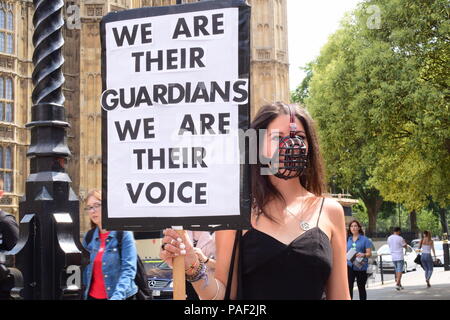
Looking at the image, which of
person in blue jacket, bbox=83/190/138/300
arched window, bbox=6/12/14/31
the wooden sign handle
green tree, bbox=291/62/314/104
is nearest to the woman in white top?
person in blue jacket, bbox=83/190/138/300

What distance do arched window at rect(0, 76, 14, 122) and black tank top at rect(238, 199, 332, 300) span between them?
24551mm

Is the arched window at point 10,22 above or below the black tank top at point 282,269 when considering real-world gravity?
above

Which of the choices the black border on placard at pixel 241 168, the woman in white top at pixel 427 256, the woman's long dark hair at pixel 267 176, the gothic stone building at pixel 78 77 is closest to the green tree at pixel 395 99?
the woman in white top at pixel 427 256

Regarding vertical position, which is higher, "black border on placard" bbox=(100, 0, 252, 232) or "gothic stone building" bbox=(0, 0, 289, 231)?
"gothic stone building" bbox=(0, 0, 289, 231)

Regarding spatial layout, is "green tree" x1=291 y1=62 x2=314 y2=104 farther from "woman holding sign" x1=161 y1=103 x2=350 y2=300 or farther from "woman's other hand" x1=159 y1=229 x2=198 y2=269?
"woman's other hand" x1=159 y1=229 x2=198 y2=269

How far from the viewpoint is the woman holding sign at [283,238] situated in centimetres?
279

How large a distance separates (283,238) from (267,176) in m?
0.31

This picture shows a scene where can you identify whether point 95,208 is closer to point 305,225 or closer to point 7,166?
point 305,225

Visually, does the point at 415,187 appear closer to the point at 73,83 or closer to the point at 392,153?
the point at 392,153

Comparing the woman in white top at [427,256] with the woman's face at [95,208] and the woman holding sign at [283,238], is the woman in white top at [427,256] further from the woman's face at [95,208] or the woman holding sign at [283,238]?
the woman holding sign at [283,238]

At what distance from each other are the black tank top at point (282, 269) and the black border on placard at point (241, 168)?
13 centimetres

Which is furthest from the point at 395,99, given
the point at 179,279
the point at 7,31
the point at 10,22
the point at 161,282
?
the point at 10,22

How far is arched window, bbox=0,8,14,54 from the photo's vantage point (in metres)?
26.1

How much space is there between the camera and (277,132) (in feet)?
9.82
